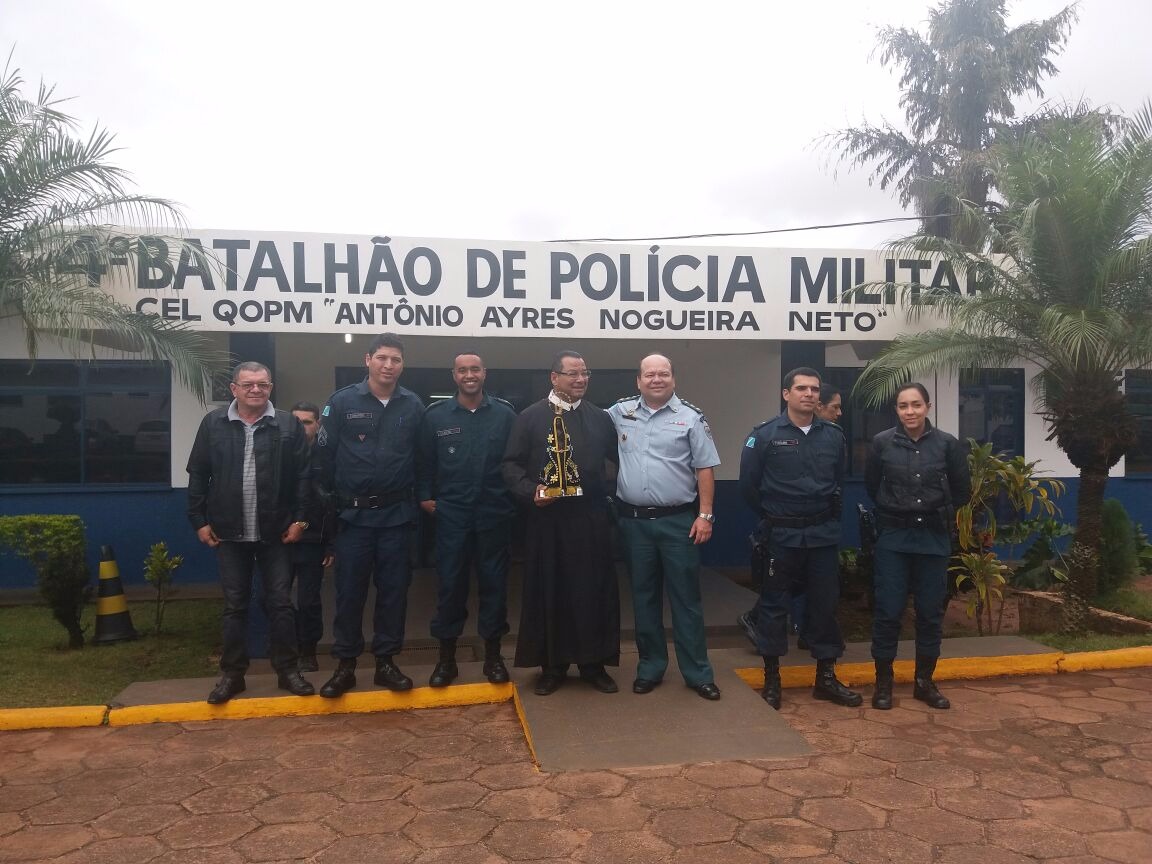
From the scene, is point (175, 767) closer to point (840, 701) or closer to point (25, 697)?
point (25, 697)

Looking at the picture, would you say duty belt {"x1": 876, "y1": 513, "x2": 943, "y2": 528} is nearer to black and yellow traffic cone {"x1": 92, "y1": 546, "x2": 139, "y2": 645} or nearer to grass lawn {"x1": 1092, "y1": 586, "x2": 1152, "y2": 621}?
grass lawn {"x1": 1092, "y1": 586, "x2": 1152, "y2": 621}

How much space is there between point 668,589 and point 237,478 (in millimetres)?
2249

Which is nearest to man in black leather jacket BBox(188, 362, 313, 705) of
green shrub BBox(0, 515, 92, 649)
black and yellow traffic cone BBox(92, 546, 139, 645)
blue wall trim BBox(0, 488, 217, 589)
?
green shrub BBox(0, 515, 92, 649)

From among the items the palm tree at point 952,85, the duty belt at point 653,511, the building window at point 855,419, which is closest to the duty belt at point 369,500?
the duty belt at point 653,511

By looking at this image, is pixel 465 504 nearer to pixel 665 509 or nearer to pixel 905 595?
pixel 665 509

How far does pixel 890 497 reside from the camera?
15.5ft

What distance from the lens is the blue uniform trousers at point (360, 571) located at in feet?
15.1

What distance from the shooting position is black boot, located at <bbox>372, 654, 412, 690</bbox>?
471 cm

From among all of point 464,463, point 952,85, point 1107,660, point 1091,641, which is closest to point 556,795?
point 464,463

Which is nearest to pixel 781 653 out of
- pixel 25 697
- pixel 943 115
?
pixel 25 697

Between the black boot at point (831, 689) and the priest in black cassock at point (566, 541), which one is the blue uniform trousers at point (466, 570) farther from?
the black boot at point (831, 689)

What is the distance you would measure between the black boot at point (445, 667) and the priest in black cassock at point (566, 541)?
433 mm

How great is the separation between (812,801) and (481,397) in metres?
2.53

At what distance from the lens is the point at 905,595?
477cm
